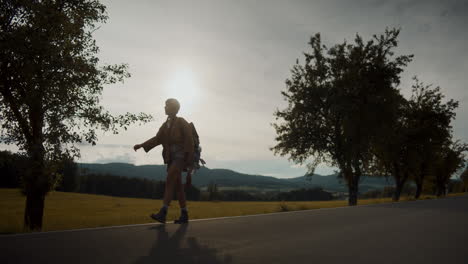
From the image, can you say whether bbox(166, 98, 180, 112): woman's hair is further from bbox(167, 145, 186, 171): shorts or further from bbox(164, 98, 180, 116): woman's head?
bbox(167, 145, 186, 171): shorts

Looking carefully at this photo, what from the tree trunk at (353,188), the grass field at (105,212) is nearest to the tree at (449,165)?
the grass field at (105,212)

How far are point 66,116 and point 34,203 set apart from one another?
3443 mm

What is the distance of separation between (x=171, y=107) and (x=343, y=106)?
20133mm

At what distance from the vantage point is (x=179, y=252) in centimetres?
397

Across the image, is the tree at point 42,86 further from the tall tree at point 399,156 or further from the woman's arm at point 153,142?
the tall tree at point 399,156

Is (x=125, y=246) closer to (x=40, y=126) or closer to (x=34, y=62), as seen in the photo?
(x=34, y=62)

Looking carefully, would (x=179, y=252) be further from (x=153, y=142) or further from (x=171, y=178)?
(x=153, y=142)

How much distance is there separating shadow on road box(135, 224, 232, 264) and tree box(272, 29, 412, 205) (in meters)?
22.2

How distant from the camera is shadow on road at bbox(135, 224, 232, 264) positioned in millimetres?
3582

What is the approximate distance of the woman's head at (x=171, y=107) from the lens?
7.41m

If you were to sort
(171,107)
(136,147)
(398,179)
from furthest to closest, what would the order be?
(398,179)
(171,107)
(136,147)

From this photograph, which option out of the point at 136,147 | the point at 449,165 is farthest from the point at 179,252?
the point at 449,165

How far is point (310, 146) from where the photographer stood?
88.9 feet

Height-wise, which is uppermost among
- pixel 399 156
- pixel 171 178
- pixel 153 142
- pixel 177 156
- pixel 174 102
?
pixel 399 156
